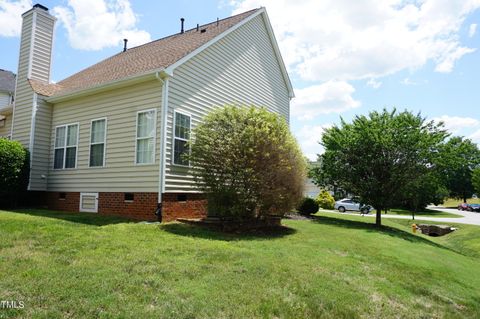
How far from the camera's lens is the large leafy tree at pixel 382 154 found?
15.2 metres

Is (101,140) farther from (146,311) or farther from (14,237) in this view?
(146,311)

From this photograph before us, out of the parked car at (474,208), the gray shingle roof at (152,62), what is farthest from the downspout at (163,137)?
the parked car at (474,208)

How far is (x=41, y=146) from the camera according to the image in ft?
43.8

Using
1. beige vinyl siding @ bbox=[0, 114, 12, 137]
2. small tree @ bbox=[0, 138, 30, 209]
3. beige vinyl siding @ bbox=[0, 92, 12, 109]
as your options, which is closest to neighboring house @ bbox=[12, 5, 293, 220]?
small tree @ bbox=[0, 138, 30, 209]

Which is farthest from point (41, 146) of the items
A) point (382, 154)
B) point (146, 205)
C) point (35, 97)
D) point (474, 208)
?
point (474, 208)

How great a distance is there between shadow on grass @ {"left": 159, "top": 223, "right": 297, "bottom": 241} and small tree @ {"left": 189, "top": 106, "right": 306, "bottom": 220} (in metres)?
0.52

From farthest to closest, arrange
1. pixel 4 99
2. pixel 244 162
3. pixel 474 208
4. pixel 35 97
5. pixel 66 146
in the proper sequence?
pixel 474 208 → pixel 4 99 → pixel 35 97 → pixel 66 146 → pixel 244 162

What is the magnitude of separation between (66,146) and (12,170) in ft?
6.29

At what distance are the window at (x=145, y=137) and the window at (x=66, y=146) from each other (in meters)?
3.27

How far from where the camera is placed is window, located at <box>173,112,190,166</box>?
10844 mm

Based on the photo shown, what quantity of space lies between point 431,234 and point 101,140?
24.6 m

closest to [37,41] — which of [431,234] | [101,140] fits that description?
[101,140]

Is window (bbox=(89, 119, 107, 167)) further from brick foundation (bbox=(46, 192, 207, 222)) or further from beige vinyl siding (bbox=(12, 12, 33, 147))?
beige vinyl siding (bbox=(12, 12, 33, 147))

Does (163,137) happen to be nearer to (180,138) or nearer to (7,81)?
(180,138)
